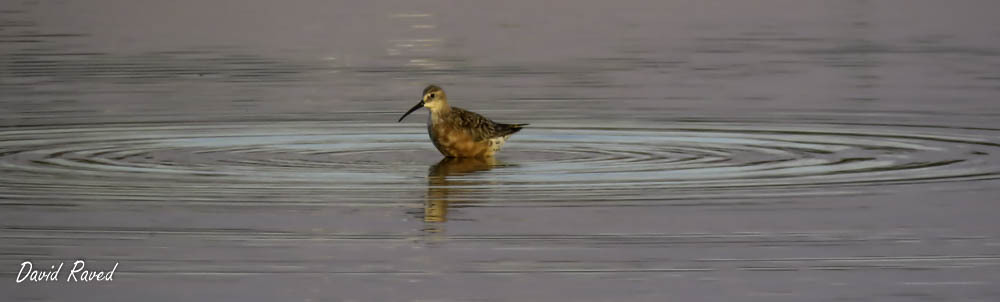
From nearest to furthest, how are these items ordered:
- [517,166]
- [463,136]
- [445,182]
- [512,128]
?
[445,182], [517,166], [463,136], [512,128]

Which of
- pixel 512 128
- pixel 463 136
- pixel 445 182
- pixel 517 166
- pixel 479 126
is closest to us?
pixel 445 182

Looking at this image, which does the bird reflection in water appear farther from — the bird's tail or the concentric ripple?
the bird's tail

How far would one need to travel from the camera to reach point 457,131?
17.0 metres

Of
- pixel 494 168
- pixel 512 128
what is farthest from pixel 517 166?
pixel 512 128

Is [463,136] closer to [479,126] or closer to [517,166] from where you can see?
[479,126]

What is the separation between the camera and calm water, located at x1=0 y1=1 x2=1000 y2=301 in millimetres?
10680

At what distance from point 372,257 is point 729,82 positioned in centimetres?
1292

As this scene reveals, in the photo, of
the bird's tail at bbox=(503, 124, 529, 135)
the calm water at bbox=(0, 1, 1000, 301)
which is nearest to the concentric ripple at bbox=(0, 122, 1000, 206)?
the calm water at bbox=(0, 1, 1000, 301)

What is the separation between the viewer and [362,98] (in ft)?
73.0

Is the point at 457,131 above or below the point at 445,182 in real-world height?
above

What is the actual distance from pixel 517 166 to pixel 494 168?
0.68 ft

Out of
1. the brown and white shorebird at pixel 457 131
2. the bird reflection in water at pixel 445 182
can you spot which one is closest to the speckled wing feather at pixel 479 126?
the brown and white shorebird at pixel 457 131

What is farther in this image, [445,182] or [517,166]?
[517,166]

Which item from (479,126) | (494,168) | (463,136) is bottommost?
(494,168)
